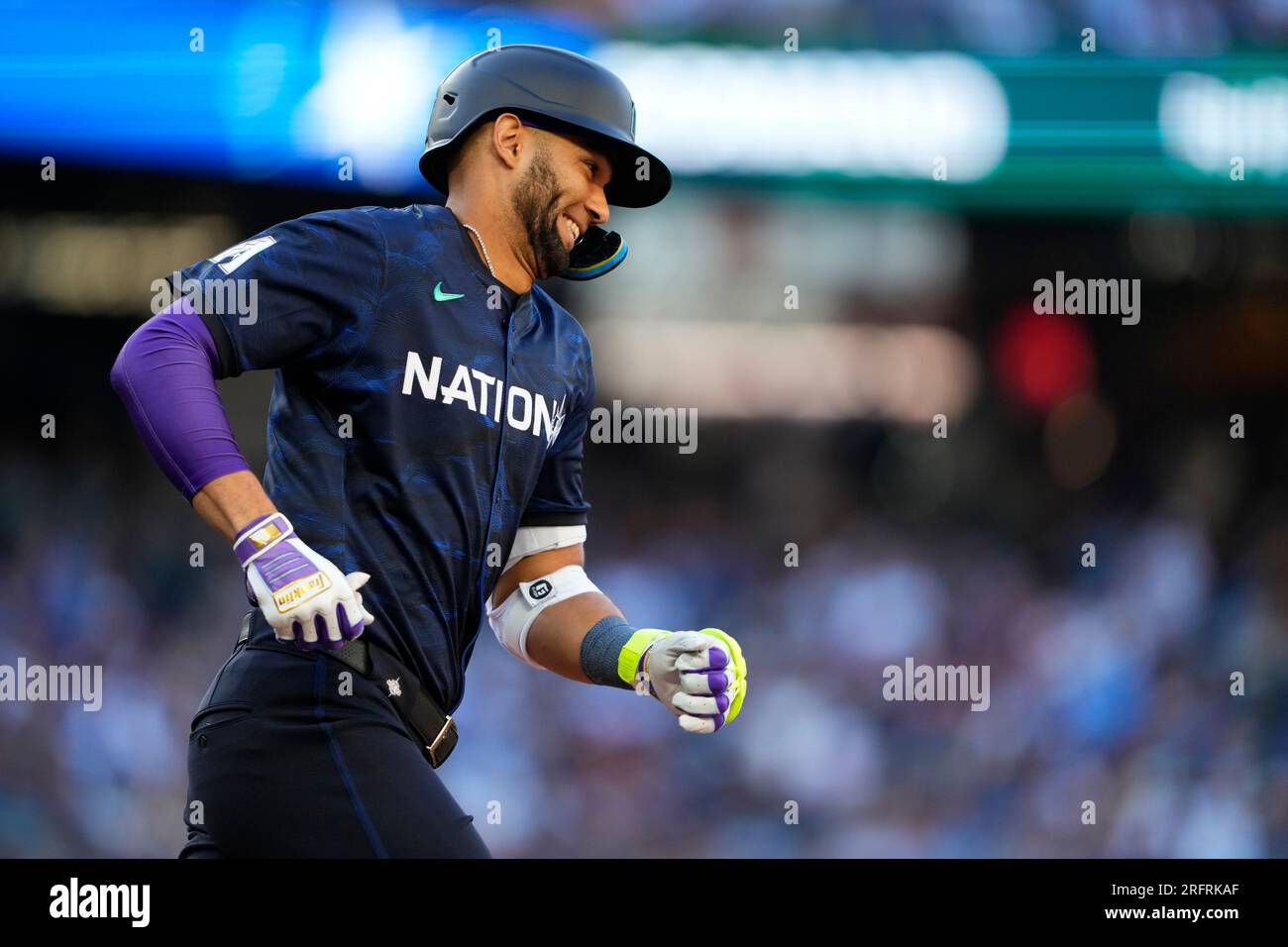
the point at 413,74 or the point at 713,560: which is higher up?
the point at 413,74

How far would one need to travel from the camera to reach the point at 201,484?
8.89 ft

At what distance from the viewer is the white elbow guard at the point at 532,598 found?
3604 mm

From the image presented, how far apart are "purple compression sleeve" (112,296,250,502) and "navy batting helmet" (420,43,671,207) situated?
2.85 feet

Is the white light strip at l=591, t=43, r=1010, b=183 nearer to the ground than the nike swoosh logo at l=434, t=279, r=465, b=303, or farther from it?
farther from it

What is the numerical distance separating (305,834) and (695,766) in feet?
19.2

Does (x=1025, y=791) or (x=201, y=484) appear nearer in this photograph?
(x=201, y=484)

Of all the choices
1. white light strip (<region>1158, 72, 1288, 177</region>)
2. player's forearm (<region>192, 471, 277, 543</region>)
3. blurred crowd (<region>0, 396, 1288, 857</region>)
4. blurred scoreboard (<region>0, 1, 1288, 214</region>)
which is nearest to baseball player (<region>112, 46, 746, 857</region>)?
player's forearm (<region>192, 471, 277, 543</region>)

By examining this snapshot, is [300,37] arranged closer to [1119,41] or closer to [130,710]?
[130,710]

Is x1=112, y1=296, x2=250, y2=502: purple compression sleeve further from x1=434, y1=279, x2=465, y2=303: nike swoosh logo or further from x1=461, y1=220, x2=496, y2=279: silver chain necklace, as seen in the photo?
x1=461, y1=220, x2=496, y2=279: silver chain necklace

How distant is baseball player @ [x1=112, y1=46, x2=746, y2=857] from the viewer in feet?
9.03

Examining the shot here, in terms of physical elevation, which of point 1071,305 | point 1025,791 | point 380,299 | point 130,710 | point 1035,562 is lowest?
point 1025,791

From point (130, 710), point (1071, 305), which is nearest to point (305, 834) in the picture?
point (130, 710)

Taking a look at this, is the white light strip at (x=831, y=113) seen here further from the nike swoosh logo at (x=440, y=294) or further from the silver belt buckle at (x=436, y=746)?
the silver belt buckle at (x=436, y=746)

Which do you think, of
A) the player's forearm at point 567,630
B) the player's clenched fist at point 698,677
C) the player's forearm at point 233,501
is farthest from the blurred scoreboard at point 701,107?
the player's forearm at point 233,501
